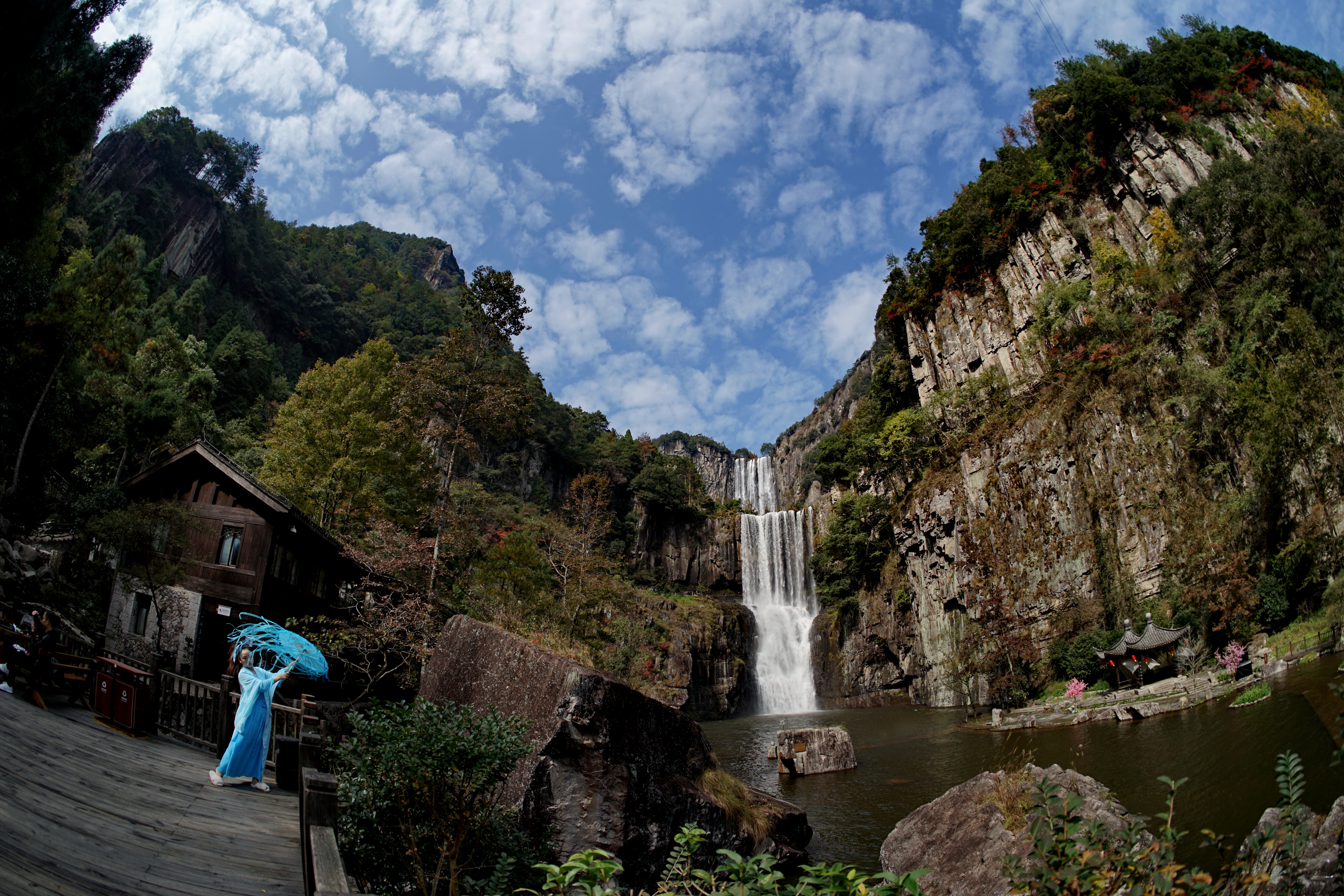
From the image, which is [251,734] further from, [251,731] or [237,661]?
[237,661]

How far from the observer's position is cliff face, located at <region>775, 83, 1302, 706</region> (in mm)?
22188

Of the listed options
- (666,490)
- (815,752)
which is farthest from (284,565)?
(666,490)

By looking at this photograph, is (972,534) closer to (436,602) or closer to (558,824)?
(436,602)

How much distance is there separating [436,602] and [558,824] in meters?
9.62

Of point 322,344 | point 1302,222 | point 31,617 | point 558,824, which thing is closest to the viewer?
point 558,824

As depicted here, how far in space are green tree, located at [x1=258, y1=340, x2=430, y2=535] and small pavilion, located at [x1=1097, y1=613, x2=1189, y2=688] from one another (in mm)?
23037

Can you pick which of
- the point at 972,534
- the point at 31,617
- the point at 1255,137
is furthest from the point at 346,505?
the point at 1255,137

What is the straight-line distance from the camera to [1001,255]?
32500 mm

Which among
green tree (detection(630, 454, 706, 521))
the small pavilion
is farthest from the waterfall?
the small pavilion

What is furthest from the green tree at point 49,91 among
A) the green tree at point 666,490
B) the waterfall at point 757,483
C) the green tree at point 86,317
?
the waterfall at point 757,483

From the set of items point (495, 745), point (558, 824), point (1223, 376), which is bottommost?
point (558, 824)

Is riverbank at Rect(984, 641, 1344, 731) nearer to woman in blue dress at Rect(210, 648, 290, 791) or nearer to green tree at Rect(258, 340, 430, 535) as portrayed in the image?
woman in blue dress at Rect(210, 648, 290, 791)

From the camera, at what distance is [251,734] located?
7.61m

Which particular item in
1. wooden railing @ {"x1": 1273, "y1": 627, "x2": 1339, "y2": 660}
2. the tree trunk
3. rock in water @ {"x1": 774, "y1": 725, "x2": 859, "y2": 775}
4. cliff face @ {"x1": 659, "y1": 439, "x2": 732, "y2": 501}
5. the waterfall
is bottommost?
rock in water @ {"x1": 774, "y1": 725, "x2": 859, "y2": 775}
